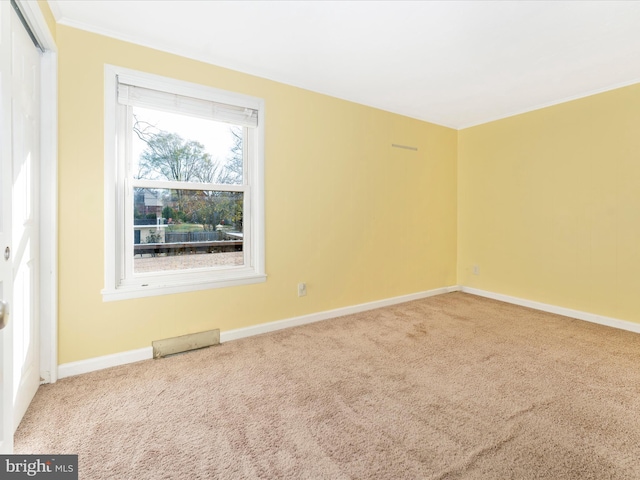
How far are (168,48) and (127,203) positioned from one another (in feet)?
4.13

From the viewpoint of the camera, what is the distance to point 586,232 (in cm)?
342

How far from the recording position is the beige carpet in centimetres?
144

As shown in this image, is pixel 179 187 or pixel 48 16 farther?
pixel 179 187

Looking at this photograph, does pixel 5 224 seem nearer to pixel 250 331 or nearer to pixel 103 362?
pixel 103 362

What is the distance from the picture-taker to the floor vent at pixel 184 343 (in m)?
2.52

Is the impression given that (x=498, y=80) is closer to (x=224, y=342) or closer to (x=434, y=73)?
Answer: (x=434, y=73)

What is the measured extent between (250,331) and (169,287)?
2.73 ft

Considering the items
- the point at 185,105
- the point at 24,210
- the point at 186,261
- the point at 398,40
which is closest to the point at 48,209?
the point at 24,210

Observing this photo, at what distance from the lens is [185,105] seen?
261 cm

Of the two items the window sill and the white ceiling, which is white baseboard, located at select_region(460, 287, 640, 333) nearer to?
the white ceiling

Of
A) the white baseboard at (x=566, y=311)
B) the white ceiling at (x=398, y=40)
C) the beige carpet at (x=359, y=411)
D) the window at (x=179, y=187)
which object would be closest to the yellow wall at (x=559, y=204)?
the white baseboard at (x=566, y=311)

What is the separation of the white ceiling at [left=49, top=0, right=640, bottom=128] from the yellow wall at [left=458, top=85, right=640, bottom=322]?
0.41m

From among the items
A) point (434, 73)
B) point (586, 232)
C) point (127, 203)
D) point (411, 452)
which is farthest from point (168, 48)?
point (586, 232)

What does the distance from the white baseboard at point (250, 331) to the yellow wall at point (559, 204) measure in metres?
0.99
